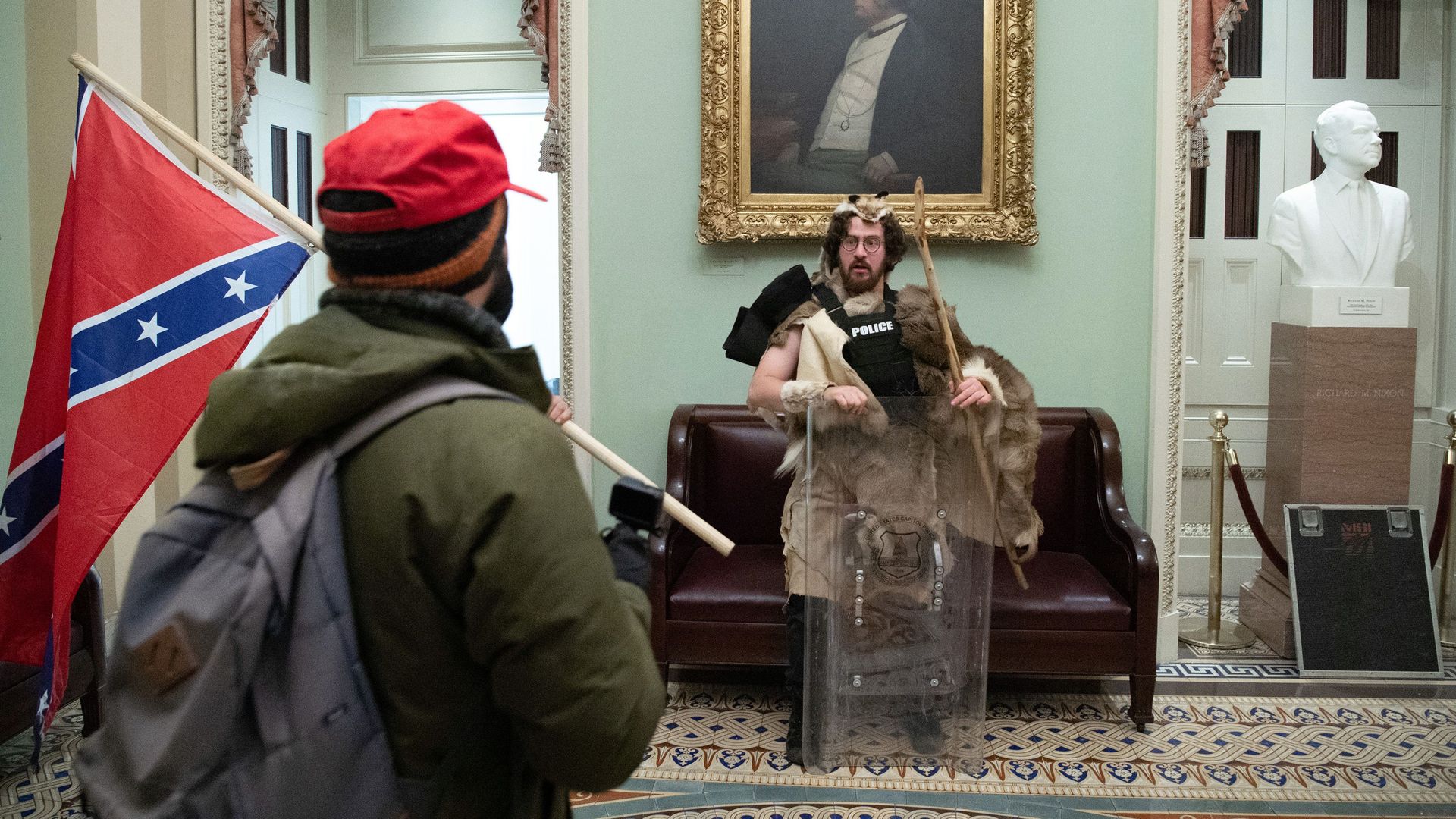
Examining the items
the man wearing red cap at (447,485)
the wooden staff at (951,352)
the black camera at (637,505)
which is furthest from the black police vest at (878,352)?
the man wearing red cap at (447,485)

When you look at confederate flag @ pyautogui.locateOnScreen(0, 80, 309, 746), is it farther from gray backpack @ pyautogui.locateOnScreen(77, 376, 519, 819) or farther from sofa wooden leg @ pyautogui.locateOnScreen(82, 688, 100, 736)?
gray backpack @ pyautogui.locateOnScreen(77, 376, 519, 819)

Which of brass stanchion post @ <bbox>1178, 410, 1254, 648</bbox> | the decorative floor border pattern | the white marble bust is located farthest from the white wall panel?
the decorative floor border pattern

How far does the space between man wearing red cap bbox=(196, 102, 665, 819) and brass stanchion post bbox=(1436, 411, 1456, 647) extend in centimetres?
447

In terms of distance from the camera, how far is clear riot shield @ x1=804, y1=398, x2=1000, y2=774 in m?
3.57

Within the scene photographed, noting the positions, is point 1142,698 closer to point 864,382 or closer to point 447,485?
point 864,382

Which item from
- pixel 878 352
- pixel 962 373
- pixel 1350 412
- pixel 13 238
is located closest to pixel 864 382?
pixel 878 352

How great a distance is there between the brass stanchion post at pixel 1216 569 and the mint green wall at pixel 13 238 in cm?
458

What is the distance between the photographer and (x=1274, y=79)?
5633 millimetres

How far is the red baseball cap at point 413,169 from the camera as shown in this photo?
50.9 inches

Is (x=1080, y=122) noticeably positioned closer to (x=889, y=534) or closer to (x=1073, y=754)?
(x=889, y=534)

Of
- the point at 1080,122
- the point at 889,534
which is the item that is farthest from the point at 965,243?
the point at 889,534

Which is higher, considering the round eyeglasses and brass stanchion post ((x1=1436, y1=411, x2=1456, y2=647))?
the round eyeglasses

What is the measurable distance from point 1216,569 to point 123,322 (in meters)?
4.13

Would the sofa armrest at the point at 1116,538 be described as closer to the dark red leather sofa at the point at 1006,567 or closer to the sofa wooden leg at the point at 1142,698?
the dark red leather sofa at the point at 1006,567
